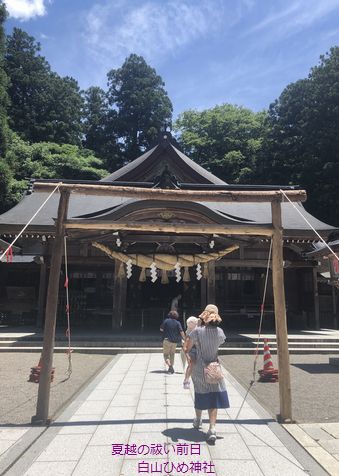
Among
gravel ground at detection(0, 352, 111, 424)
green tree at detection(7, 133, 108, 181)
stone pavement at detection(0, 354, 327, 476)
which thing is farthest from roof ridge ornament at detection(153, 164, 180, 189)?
green tree at detection(7, 133, 108, 181)

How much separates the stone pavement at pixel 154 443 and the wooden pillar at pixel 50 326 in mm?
296

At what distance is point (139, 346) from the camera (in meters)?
11.7

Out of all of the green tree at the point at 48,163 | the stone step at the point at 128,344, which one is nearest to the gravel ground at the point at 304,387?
the stone step at the point at 128,344

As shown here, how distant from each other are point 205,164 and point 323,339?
25.7 meters

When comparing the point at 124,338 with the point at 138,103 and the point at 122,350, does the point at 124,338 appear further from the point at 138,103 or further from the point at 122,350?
the point at 138,103

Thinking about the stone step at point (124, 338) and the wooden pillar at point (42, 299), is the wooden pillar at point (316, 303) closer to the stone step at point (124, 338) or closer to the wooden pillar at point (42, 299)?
the stone step at point (124, 338)

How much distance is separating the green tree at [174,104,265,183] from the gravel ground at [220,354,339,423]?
80.2 feet

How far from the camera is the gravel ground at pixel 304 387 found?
222 inches

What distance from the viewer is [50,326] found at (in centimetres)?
536

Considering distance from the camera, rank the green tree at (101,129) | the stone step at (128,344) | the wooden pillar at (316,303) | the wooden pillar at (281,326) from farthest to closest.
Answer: the green tree at (101,129)
the wooden pillar at (316,303)
the stone step at (128,344)
the wooden pillar at (281,326)

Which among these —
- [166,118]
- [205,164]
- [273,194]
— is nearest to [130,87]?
[166,118]

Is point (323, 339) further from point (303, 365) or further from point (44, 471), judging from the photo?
point (44, 471)

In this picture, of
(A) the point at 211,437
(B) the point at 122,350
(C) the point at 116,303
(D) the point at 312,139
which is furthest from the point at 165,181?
(D) the point at 312,139

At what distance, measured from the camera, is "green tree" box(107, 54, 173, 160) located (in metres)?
43.0
